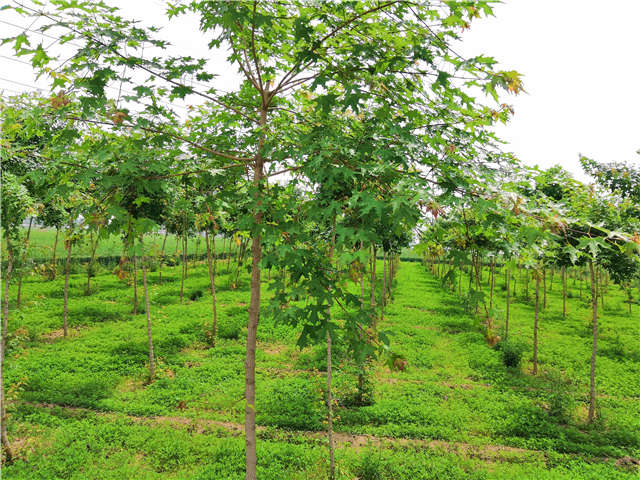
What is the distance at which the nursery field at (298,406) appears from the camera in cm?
551

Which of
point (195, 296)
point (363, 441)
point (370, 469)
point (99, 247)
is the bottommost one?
point (363, 441)

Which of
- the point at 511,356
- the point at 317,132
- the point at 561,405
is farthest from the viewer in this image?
the point at 511,356

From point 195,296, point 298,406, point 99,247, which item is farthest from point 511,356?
point 99,247

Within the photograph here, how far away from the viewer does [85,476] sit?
506 centimetres

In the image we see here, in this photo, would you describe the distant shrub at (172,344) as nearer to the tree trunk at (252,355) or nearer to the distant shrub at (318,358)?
the distant shrub at (318,358)

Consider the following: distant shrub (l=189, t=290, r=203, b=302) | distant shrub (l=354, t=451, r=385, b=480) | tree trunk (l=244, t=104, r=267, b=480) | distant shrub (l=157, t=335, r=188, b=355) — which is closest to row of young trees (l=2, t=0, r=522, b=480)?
tree trunk (l=244, t=104, r=267, b=480)

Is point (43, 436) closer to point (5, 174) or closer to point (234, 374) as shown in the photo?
point (234, 374)

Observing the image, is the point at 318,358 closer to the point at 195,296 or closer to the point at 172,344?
the point at 172,344

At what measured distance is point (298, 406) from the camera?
24.0ft

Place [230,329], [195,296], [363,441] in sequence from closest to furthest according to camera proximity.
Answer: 1. [363,441]
2. [230,329]
3. [195,296]

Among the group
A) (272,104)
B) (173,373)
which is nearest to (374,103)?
(272,104)

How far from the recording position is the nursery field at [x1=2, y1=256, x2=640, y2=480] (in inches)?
217

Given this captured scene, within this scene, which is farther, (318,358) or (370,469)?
(318,358)

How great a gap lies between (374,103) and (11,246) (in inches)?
256
